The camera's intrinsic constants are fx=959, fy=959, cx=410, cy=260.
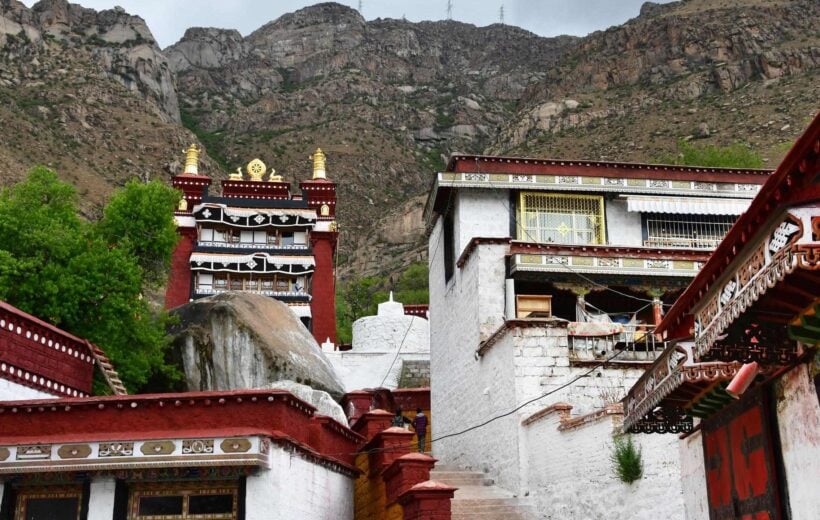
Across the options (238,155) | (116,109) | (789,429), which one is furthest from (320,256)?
(238,155)

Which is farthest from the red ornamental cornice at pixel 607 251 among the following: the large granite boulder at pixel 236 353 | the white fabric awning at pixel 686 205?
the large granite boulder at pixel 236 353

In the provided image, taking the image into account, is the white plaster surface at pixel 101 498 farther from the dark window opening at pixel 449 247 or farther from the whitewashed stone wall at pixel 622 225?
the whitewashed stone wall at pixel 622 225

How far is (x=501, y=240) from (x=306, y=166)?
8516cm

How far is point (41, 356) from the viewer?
18531mm

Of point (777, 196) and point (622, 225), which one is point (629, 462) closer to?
point (777, 196)

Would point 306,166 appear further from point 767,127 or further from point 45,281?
point 45,281

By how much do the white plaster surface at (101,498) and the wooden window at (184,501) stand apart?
0.30 metres

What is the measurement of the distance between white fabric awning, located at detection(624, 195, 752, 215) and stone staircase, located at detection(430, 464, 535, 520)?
10392mm

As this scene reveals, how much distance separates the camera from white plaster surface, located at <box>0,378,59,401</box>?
17062mm

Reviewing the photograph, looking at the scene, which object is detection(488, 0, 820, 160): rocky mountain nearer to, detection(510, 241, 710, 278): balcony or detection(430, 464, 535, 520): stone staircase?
detection(510, 241, 710, 278): balcony

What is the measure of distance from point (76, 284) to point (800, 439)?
19.5 metres

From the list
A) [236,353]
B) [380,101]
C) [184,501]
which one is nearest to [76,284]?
[236,353]

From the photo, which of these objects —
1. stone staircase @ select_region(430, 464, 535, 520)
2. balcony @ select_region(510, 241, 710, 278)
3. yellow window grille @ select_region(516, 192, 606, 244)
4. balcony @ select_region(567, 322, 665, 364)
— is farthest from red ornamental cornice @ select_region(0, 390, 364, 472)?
yellow window grille @ select_region(516, 192, 606, 244)

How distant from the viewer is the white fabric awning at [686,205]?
27812 millimetres
